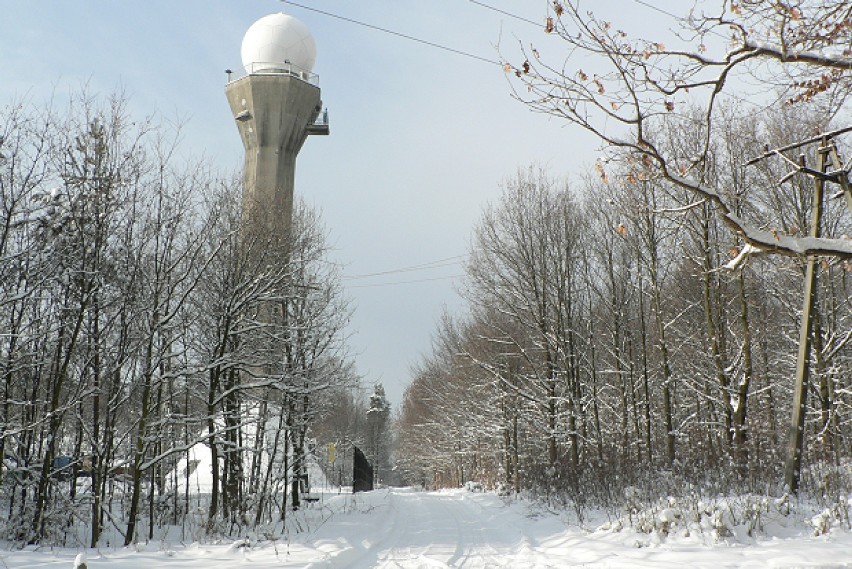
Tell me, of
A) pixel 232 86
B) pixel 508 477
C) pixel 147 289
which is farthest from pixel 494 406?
pixel 232 86

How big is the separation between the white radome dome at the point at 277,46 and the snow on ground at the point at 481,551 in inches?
1397

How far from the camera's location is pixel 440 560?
8242 mm

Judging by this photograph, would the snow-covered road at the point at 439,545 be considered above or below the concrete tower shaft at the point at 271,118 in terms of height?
below

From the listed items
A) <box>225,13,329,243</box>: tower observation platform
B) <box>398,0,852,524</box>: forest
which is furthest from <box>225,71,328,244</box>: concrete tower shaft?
<box>398,0,852,524</box>: forest

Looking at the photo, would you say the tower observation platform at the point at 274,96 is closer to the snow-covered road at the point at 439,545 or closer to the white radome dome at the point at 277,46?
the white radome dome at the point at 277,46

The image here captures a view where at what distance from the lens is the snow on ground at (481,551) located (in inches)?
264

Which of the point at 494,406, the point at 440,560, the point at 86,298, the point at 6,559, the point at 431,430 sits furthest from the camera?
the point at 431,430

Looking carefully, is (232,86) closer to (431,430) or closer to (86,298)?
(431,430)

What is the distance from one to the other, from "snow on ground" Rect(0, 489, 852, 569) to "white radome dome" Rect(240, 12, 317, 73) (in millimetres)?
35476

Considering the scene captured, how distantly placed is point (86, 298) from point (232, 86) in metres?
32.7

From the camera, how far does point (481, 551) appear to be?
914 centimetres

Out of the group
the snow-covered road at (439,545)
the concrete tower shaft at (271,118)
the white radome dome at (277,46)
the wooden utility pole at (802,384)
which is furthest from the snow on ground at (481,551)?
the white radome dome at (277,46)

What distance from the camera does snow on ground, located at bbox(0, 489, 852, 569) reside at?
6711mm

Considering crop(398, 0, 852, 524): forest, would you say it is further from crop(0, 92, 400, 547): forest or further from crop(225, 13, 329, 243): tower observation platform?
crop(225, 13, 329, 243): tower observation platform
